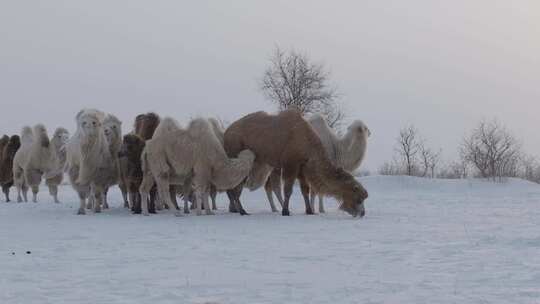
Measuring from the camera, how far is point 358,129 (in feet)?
51.2

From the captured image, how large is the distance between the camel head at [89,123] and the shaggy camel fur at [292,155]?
2684mm

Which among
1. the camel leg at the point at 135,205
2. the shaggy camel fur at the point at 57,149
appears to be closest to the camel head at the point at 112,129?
the camel leg at the point at 135,205

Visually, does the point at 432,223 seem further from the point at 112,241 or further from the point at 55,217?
the point at 55,217

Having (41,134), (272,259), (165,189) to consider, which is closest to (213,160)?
(165,189)

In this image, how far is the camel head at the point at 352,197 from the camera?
43.8 feet

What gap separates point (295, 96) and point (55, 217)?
1105 inches

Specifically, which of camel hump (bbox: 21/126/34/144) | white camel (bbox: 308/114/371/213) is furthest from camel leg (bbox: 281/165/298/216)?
camel hump (bbox: 21/126/34/144)

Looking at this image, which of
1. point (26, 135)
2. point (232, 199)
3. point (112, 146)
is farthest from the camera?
point (26, 135)

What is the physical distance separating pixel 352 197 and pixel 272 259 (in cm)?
574

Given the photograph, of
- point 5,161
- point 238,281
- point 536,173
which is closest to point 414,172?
point 536,173

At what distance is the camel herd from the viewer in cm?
1395

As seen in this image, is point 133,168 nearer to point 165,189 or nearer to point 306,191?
point 165,189

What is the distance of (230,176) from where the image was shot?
1403 centimetres

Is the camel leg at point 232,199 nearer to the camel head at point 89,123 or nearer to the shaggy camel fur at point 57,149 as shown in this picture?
the camel head at point 89,123
